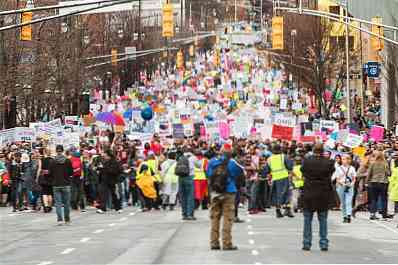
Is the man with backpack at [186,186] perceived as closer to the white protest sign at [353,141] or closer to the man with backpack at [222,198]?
the man with backpack at [222,198]

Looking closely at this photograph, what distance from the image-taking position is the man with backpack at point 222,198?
19.7 meters

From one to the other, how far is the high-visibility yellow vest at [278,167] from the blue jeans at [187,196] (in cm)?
191


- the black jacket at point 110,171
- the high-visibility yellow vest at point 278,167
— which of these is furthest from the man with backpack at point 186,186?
the black jacket at point 110,171

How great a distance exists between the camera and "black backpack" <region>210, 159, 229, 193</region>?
19984 mm

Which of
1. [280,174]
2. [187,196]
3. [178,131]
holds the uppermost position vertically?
[178,131]

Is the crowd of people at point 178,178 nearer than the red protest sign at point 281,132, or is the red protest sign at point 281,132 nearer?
the crowd of people at point 178,178

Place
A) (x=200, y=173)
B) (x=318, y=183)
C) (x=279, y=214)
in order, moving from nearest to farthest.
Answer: (x=318, y=183) < (x=279, y=214) < (x=200, y=173)

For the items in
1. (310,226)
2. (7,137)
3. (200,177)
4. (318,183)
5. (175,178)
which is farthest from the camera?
(7,137)

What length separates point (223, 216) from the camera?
1995 cm

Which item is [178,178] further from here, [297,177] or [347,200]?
[347,200]

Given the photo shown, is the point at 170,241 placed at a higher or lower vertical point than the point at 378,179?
lower

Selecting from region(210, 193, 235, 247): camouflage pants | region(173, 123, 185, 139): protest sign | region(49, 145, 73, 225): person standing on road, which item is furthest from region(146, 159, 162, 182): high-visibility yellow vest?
region(173, 123, 185, 139): protest sign

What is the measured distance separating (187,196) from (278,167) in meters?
2.25

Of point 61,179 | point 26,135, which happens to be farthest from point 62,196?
point 26,135
